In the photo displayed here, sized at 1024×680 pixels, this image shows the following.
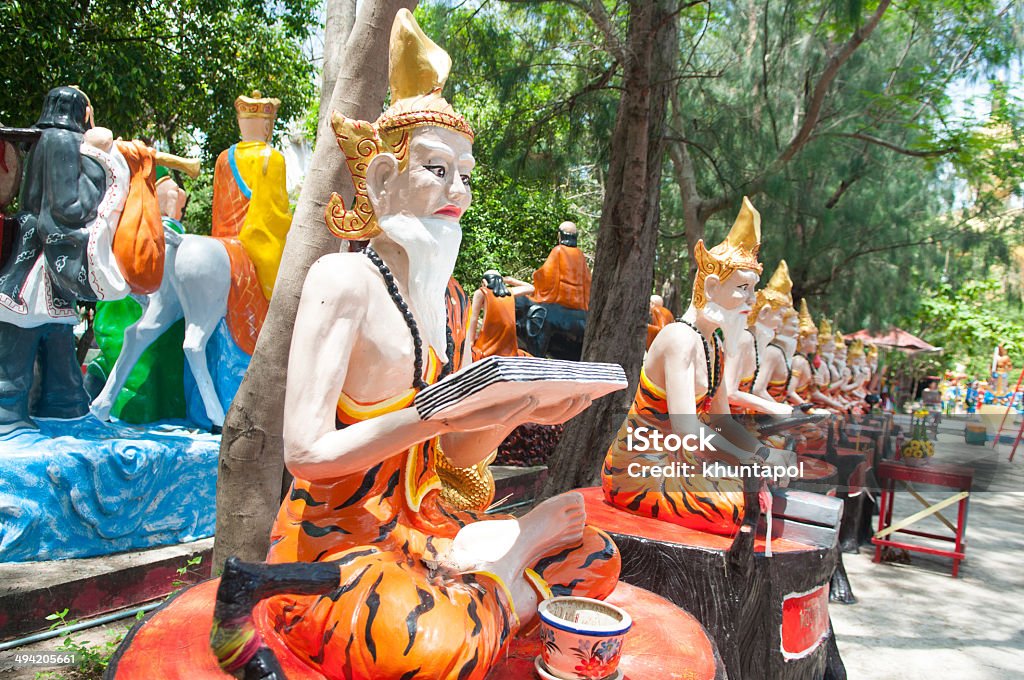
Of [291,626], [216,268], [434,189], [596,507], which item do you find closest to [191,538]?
[216,268]

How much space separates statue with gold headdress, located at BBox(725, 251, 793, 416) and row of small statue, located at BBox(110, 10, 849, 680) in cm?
192

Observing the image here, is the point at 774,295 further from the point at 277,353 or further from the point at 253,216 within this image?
→ the point at 277,353

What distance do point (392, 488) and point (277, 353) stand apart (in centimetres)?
104

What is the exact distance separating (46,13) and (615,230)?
5.43 metres

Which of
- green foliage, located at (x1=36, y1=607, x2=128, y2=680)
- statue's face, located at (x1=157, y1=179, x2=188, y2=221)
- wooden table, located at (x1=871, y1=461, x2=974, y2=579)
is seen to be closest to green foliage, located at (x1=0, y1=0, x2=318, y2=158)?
statue's face, located at (x1=157, y1=179, x2=188, y2=221)

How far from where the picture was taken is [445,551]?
6.33 ft

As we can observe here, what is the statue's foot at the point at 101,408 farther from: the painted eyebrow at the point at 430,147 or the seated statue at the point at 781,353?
the seated statue at the point at 781,353

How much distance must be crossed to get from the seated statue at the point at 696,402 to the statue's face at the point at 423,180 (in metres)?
1.79

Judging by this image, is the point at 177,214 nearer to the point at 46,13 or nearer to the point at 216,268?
the point at 216,268

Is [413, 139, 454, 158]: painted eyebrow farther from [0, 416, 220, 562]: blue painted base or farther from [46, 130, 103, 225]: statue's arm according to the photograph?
[0, 416, 220, 562]: blue painted base

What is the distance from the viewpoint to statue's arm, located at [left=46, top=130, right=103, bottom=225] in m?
3.99

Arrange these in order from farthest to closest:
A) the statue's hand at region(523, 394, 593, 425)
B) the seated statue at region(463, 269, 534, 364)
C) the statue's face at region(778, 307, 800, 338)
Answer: the statue's face at region(778, 307, 800, 338), the seated statue at region(463, 269, 534, 364), the statue's hand at region(523, 394, 593, 425)

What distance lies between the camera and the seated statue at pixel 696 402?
3412mm

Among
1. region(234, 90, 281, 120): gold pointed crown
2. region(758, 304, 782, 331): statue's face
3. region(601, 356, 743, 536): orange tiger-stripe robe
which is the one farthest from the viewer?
region(758, 304, 782, 331): statue's face
